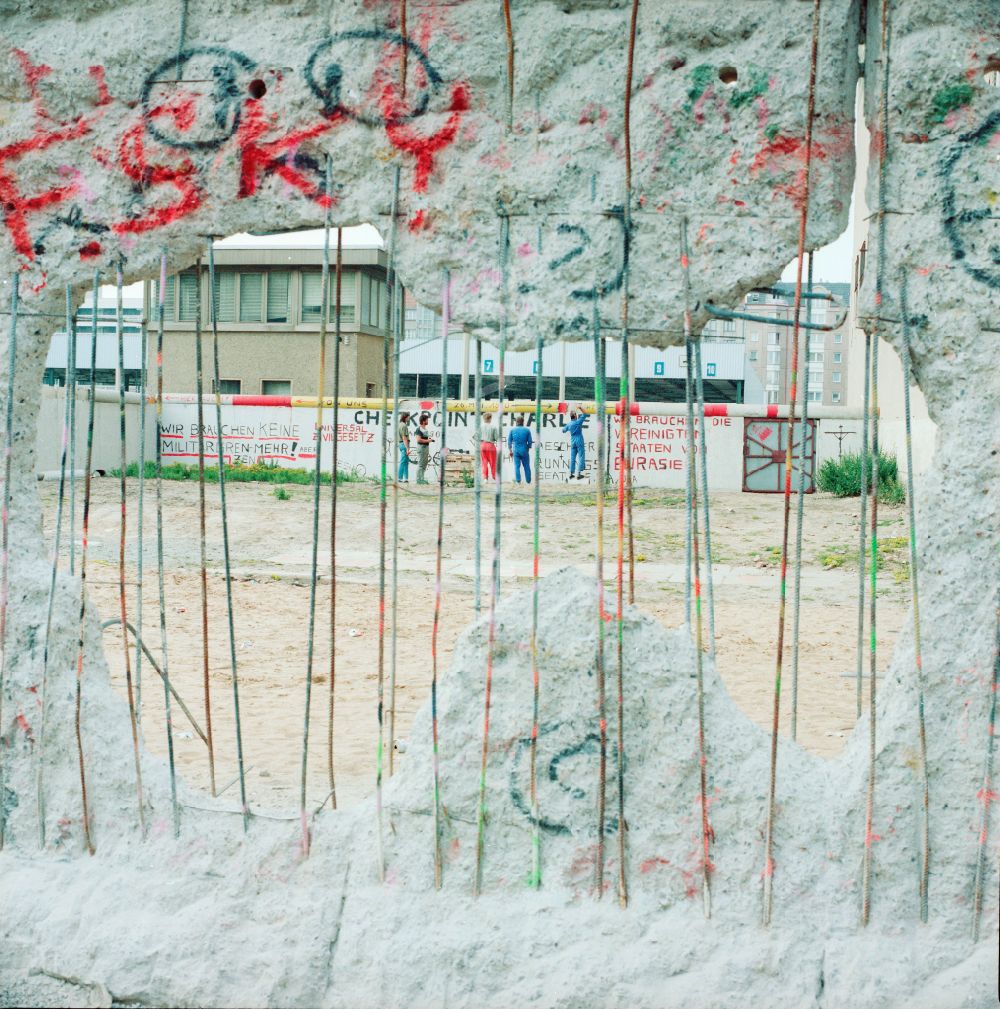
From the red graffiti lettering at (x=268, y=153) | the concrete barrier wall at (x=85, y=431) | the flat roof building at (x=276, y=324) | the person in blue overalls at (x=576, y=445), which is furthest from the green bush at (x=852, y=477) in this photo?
the red graffiti lettering at (x=268, y=153)

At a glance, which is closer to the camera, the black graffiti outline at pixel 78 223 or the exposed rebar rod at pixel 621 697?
the exposed rebar rod at pixel 621 697

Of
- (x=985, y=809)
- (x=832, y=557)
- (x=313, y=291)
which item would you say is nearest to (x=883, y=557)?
(x=832, y=557)

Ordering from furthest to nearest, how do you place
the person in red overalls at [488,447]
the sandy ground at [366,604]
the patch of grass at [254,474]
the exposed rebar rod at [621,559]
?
the patch of grass at [254,474], the person in red overalls at [488,447], the sandy ground at [366,604], the exposed rebar rod at [621,559]

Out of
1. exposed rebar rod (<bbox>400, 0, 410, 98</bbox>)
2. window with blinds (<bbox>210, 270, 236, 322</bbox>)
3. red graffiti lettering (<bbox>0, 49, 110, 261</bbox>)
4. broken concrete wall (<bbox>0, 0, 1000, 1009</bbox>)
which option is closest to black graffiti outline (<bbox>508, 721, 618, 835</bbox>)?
broken concrete wall (<bbox>0, 0, 1000, 1009</bbox>)

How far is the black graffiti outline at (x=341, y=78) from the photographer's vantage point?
2.56 m

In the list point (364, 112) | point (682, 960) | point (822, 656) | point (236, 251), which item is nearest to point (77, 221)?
point (364, 112)

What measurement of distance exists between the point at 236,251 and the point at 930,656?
19.8 meters

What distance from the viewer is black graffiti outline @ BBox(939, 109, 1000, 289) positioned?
235cm

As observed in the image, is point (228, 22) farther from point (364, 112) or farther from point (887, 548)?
point (887, 548)

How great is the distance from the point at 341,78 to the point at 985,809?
2231mm

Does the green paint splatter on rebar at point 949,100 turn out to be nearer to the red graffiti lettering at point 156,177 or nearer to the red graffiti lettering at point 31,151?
the red graffiti lettering at point 156,177

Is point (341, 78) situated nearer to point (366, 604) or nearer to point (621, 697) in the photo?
point (621, 697)

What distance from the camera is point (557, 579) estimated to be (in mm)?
2613

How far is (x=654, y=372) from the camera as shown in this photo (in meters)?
22.7
